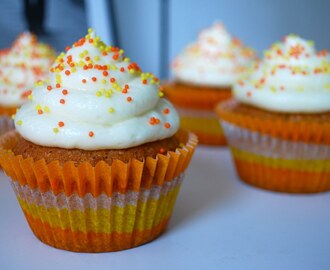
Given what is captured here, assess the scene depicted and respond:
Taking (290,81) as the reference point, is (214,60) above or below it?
below

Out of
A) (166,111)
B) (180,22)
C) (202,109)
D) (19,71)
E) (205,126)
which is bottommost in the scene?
(205,126)

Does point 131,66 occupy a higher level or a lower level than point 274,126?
higher

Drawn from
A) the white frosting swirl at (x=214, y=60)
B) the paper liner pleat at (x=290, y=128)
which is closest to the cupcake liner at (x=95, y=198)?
the paper liner pleat at (x=290, y=128)

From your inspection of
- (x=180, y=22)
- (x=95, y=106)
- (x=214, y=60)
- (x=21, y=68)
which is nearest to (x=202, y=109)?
(x=214, y=60)

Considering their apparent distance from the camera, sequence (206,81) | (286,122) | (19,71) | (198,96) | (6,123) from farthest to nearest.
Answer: (206,81) → (198,96) → (19,71) → (6,123) → (286,122)

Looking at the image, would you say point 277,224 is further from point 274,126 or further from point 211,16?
point 211,16

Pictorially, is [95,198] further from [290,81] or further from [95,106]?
[290,81]

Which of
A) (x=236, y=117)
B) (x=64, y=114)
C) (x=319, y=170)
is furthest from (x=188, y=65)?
(x=64, y=114)

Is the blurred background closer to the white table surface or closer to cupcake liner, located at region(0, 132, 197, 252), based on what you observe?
the white table surface
